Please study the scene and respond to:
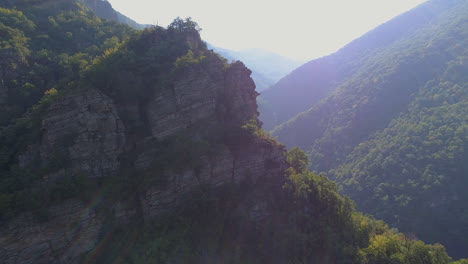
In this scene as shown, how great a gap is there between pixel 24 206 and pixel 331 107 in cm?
12289

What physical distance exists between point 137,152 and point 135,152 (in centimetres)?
17

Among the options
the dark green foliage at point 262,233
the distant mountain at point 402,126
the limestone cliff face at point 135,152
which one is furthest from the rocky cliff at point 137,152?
the distant mountain at point 402,126

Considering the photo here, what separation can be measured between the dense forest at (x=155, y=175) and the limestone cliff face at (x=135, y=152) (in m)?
0.09

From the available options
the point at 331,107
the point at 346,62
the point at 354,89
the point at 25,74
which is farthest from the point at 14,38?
the point at 346,62

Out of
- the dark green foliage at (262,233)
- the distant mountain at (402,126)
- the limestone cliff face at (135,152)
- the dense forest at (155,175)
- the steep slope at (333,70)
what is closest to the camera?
the limestone cliff face at (135,152)

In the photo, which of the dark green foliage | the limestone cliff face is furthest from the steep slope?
the dark green foliage

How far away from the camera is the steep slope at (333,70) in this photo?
509 feet

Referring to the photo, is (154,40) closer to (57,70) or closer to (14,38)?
(57,70)

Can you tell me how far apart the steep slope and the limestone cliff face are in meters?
122

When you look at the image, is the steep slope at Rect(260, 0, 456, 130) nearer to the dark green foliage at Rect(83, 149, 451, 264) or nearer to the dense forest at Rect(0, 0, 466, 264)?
the dense forest at Rect(0, 0, 466, 264)

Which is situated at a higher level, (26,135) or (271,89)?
(271,89)

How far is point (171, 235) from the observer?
18375 mm

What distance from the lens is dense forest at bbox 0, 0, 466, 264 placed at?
17.0 metres

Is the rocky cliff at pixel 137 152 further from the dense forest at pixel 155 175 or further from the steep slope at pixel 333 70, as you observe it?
the steep slope at pixel 333 70
